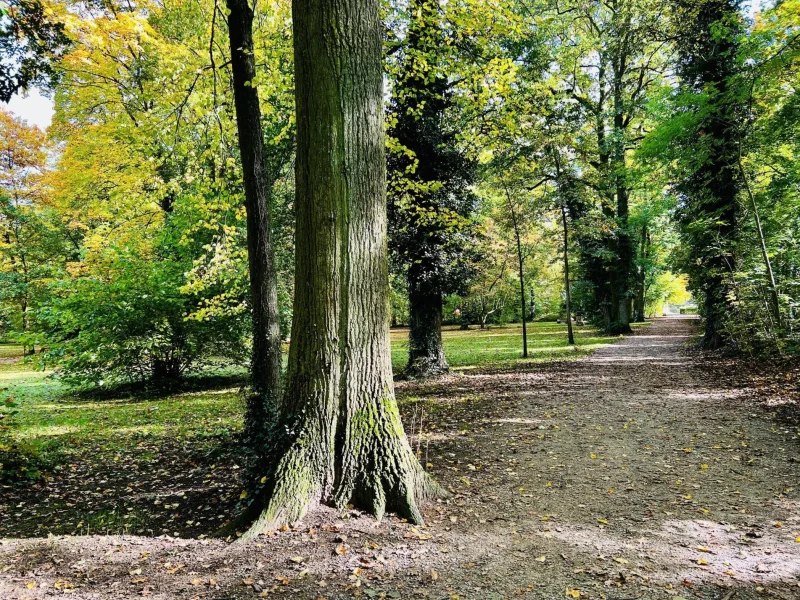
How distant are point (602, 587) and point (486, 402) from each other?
225 inches

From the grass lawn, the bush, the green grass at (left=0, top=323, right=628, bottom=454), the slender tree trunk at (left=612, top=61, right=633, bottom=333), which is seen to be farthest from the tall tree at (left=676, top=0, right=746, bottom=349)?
the bush

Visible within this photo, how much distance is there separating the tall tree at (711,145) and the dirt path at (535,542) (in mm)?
7664

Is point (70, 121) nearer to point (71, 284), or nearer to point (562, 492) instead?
point (71, 284)

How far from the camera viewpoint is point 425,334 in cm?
1126

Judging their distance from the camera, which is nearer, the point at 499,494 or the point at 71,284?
the point at 499,494

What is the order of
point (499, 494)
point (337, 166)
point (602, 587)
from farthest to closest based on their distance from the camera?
point (499, 494) → point (337, 166) → point (602, 587)

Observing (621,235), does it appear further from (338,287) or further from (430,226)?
(338,287)

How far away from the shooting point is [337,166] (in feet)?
11.7

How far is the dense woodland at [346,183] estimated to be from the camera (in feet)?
11.8

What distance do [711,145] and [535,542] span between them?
11.8 m

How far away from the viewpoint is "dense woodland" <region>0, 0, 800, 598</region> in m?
3.61

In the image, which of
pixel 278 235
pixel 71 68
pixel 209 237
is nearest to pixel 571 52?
pixel 278 235

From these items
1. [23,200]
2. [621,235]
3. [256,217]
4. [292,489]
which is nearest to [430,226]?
[256,217]

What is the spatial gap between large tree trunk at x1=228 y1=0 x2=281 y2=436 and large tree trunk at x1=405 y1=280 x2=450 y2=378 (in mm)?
5585
